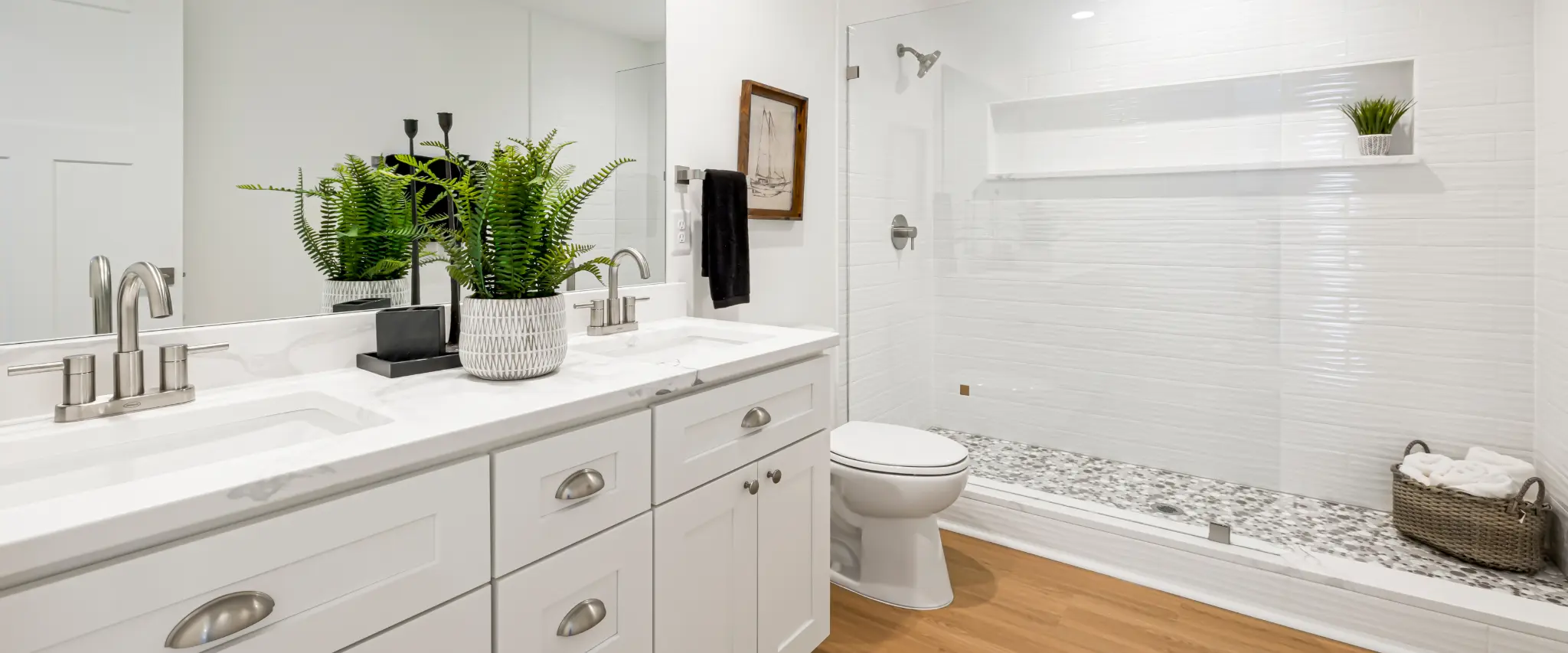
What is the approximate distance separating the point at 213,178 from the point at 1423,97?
11.0 feet

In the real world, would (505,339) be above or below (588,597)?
above

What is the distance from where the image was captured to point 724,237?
2104 millimetres

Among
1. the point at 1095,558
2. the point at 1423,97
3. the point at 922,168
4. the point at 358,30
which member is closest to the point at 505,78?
the point at 358,30

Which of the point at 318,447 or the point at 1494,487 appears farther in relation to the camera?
the point at 1494,487

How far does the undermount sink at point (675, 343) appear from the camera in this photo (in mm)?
1562

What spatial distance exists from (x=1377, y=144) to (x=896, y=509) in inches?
81.2

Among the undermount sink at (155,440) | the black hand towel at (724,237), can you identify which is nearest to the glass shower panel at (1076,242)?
the black hand towel at (724,237)

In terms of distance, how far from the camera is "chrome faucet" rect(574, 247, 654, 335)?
1.74m

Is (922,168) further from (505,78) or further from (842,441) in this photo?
(505,78)

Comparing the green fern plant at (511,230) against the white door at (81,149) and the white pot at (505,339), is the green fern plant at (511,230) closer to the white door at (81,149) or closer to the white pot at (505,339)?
the white pot at (505,339)

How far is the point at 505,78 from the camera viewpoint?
162 cm

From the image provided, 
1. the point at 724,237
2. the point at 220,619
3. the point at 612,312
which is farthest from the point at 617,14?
the point at 220,619

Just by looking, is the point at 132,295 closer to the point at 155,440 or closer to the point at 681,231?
the point at 155,440

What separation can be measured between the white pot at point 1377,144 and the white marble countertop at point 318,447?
89.3 inches
